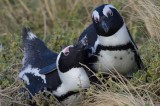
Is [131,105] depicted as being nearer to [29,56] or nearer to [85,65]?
[85,65]

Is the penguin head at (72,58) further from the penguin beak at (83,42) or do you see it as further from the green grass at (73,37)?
the green grass at (73,37)

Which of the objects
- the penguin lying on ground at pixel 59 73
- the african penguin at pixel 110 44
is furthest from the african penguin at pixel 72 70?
the african penguin at pixel 110 44

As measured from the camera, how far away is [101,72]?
4305mm

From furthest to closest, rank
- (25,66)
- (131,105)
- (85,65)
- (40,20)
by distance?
1. (40,20)
2. (25,66)
3. (85,65)
4. (131,105)

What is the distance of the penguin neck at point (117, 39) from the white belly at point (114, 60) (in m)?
0.06

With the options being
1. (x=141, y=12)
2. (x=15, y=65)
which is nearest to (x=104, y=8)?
(x=141, y=12)

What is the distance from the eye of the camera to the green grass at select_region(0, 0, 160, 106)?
422 cm

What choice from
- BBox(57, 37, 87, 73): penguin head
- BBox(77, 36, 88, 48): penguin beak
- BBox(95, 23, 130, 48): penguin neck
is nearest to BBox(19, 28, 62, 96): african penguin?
BBox(57, 37, 87, 73): penguin head

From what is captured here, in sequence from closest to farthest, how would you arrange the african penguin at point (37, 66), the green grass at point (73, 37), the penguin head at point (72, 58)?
the green grass at point (73, 37)
the penguin head at point (72, 58)
the african penguin at point (37, 66)

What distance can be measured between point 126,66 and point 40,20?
273 centimetres

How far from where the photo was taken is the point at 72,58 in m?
4.33

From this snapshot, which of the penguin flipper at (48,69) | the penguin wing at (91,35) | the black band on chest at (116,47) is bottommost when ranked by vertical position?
the black band on chest at (116,47)

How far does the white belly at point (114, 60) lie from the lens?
173 inches

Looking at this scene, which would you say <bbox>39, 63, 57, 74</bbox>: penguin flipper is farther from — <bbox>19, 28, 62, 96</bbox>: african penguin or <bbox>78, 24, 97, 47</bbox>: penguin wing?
<bbox>78, 24, 97, 47</bbox>: penguin wing
